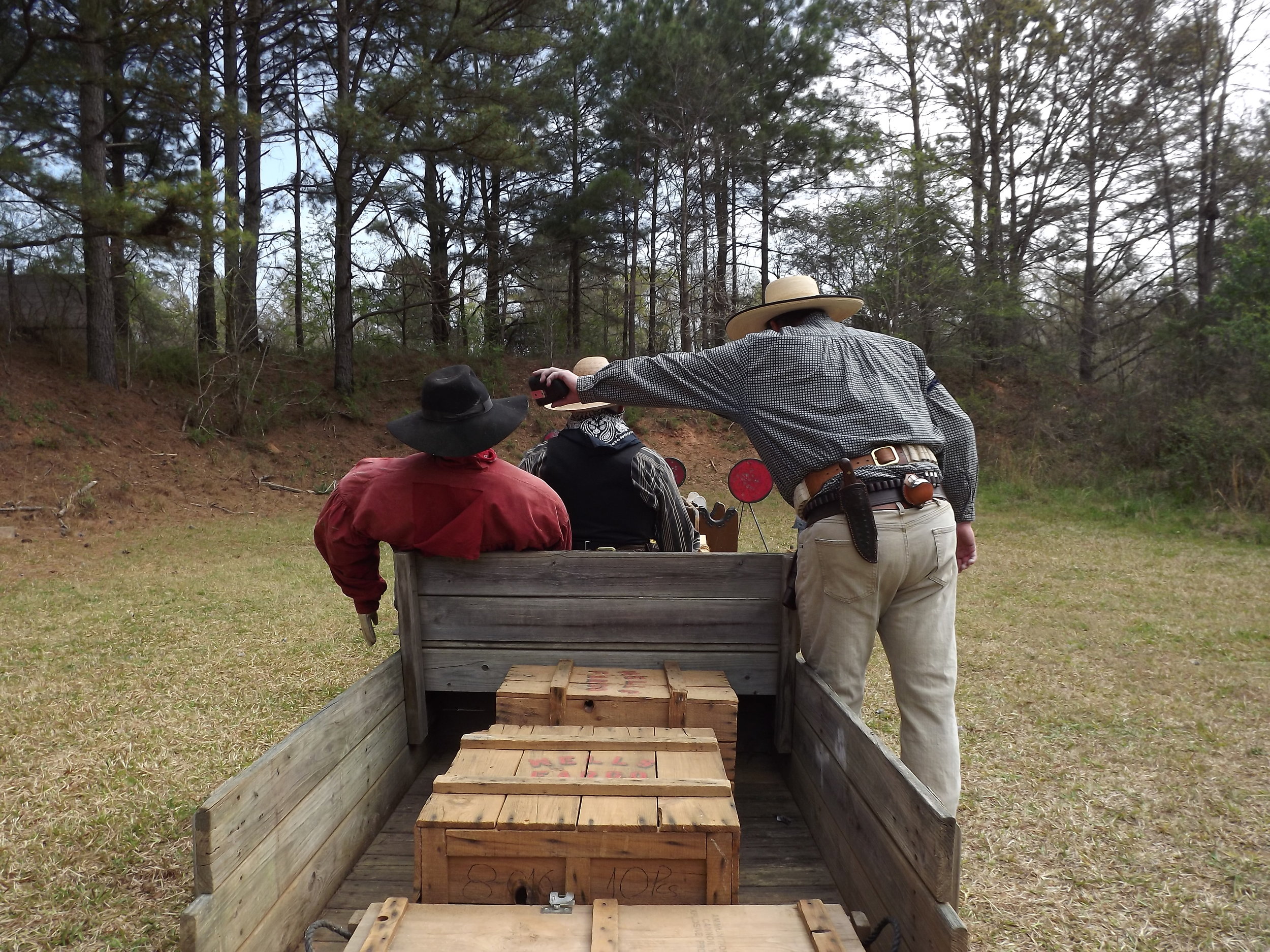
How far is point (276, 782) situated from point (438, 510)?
0.97m

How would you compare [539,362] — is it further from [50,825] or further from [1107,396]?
[50,825]

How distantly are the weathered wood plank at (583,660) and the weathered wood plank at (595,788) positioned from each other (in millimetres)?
796

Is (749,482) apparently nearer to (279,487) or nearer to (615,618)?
(615,618)

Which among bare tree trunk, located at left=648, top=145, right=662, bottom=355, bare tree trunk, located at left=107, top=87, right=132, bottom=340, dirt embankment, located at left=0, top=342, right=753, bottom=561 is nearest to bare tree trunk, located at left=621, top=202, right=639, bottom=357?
bare tree trunk, located at left=648, top=145, right=662, bottom=355

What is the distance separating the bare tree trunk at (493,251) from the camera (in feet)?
56.7

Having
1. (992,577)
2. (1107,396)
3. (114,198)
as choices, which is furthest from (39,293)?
(1107,396)

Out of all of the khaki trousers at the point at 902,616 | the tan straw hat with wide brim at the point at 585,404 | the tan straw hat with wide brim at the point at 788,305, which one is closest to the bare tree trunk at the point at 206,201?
the tan straw hat with wide brim at the point at 585,404

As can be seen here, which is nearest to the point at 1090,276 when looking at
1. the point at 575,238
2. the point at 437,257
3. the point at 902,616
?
the point at 575,238

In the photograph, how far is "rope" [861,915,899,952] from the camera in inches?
61.8

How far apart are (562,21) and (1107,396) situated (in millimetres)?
12367

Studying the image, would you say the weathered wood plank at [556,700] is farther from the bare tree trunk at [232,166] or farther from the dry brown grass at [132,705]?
the bare tree trunk at [232,166]

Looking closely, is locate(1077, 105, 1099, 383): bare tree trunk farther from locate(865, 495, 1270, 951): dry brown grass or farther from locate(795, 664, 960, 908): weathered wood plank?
locate(795, 664, 960, 908): weathered wood plank

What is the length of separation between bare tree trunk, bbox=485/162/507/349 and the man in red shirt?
49.3 feet

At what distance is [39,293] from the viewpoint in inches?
515
